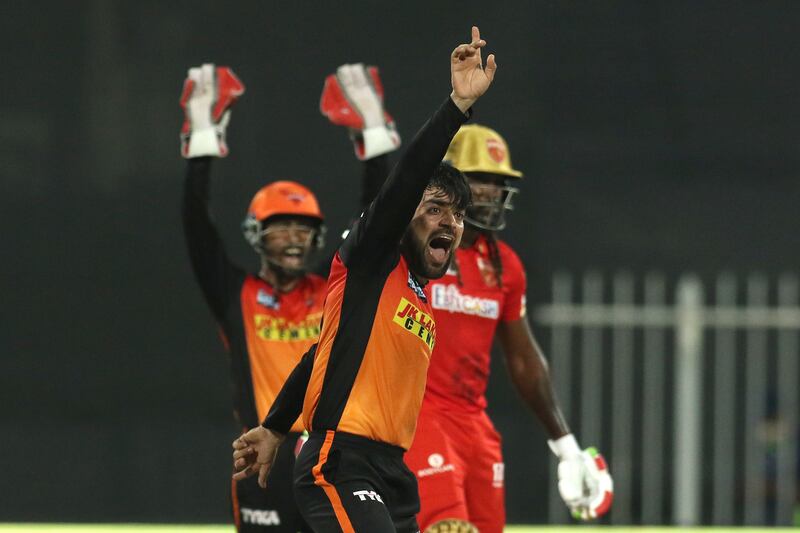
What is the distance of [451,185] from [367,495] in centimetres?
82

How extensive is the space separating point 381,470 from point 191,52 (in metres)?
6.49

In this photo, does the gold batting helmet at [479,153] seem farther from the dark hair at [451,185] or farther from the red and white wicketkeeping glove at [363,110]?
the dark hair at [451,185]

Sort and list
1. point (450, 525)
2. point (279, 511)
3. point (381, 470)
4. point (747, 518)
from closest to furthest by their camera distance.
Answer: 1. point (381, 470)
2. point (450, 525)
3. point (279, 511)
4. point (747, 518)

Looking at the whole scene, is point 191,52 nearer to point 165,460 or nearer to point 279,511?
point 165,460

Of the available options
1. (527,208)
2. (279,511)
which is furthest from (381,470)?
(527,208)

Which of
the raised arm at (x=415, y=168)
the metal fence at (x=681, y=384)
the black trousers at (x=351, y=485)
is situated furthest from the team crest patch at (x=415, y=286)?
the metal fence at (x=681, y=384)

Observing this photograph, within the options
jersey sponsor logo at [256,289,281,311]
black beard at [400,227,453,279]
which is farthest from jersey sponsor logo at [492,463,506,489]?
Result: black beard at [400,227,453,279]

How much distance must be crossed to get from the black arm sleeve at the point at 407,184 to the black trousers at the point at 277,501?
181 centimetres

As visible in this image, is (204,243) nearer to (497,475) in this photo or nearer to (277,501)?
(277,501)

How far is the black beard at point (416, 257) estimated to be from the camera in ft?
13.3

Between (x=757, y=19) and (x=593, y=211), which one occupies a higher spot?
(x=757, y=19)

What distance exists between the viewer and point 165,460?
9.80m

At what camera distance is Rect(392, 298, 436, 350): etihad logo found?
403 centimetres

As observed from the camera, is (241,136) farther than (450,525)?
Yes
